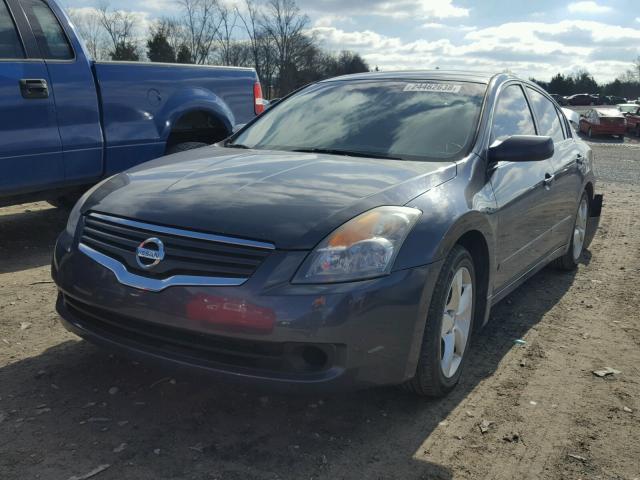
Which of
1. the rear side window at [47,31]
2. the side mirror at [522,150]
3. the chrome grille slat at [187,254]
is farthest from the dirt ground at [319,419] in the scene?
the rear side window at [47,31]

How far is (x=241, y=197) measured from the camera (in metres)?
2.86

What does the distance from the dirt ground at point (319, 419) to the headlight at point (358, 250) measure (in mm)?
544

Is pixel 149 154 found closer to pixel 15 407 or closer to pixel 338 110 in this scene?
pixel 338 110

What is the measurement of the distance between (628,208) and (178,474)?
344 inches

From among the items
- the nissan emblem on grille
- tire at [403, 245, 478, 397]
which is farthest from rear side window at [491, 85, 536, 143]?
the nissan emblem on grille

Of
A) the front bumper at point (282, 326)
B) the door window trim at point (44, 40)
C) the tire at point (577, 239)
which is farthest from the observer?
the tire at point (577, 239)

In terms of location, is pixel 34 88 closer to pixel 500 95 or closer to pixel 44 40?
pixel 44 40

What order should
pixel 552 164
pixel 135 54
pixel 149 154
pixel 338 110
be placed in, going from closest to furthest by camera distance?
pixel 338 110
pixel 552 164
pixel 149 154
pixel 135 54

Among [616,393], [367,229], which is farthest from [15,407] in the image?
[616,393]

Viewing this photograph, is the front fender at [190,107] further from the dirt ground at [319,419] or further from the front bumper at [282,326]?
the front bumper at [282,326]

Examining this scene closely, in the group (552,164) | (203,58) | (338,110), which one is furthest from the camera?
(203,58)

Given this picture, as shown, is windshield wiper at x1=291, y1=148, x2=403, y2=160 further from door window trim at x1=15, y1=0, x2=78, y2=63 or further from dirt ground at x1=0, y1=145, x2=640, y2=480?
door window trim at x1=15, y1=0, x2=78, y2=63

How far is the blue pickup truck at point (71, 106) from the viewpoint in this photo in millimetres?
4922

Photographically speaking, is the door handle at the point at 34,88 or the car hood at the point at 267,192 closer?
the car hood at the point at 267,192
